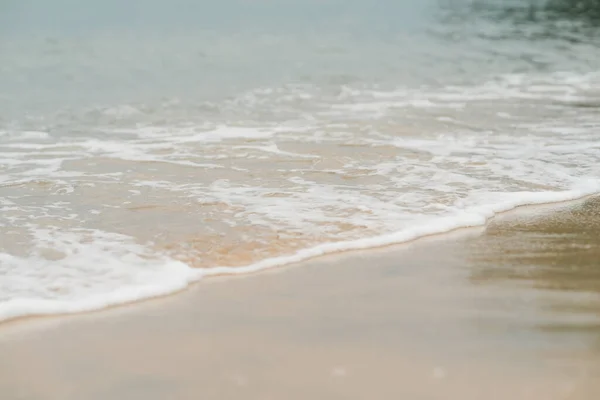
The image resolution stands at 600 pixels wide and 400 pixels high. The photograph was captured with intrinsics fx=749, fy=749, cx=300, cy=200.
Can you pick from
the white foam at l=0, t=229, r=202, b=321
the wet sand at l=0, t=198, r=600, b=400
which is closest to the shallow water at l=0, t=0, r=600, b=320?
the white foam at l=0, t=229, r=202, b=321

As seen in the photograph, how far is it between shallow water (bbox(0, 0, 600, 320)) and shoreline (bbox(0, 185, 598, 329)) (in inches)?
0.6

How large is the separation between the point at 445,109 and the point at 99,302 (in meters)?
5.45

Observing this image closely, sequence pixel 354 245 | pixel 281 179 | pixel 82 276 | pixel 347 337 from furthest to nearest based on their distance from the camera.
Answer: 1. pixel 281 179
2. pixel 354 245
3. pixel 82 276
4. pixel 347 337

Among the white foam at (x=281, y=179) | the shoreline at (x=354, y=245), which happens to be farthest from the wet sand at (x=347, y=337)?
the white foam at (x=281, y=179)

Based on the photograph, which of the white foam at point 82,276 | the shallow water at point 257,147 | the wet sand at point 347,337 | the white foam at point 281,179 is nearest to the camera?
the wet sand at point 347,337

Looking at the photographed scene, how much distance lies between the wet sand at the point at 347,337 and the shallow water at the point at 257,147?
28 cm

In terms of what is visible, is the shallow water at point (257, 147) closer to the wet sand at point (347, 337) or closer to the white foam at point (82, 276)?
the white foam at point (82, 276)

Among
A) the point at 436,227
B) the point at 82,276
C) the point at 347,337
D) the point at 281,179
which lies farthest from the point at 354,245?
the point at 281,179

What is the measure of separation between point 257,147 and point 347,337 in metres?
3.46

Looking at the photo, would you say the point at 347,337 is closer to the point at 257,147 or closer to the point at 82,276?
the point at 82,276

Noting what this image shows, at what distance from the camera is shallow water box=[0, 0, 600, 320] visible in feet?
11.5

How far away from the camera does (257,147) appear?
5848 mm

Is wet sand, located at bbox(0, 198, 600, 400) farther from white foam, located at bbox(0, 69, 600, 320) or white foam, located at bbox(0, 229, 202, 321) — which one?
white foam, located at bbox(0, 69, 600, 320)

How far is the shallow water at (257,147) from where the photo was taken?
3502 mm
